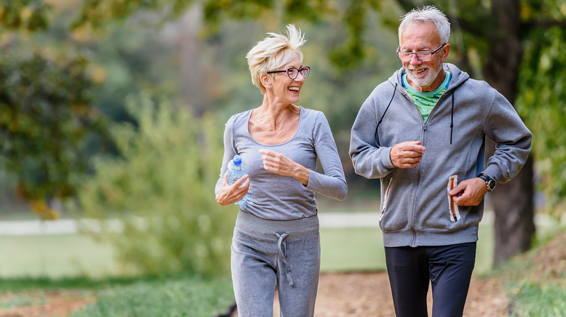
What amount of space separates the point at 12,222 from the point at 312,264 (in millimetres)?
34350

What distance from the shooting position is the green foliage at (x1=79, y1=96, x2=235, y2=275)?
410 inches

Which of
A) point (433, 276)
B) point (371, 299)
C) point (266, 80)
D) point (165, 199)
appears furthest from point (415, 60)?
point (165, 199)

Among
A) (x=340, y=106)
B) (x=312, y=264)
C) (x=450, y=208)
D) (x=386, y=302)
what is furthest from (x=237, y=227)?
(x=340, y=106)

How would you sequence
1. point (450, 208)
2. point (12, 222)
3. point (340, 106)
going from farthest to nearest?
1. point (12, 222)
2. point (340, 106)
3. point (450, 208)

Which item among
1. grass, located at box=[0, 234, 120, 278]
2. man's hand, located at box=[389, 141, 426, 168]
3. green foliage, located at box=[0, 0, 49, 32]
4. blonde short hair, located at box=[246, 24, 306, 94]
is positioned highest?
green foliage, located at box=[0, 0, 49, 32]

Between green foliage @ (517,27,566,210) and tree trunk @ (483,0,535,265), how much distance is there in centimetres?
25

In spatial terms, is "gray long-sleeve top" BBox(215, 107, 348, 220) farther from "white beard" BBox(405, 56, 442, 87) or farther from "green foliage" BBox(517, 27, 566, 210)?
"green foliage" BBox(517, 27, 566, 210)

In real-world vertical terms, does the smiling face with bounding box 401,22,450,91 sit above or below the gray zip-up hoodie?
above

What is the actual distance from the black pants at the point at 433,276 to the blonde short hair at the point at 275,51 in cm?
112

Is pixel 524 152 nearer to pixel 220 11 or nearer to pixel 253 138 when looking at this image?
pixel 253 138

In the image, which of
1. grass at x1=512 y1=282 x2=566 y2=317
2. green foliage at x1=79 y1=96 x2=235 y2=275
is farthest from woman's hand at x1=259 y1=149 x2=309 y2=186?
green foliage at x1=79 y1=96 x2=235 y2=275

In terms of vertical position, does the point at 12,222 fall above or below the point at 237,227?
below

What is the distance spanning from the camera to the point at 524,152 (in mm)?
3102

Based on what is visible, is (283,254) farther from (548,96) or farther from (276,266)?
(548,96)
